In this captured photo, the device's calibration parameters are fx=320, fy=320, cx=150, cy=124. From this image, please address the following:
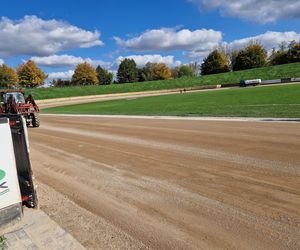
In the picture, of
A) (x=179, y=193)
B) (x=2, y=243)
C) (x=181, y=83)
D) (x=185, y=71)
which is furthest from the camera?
(x=185, y=71)

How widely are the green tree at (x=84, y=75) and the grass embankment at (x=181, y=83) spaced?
2492 cm

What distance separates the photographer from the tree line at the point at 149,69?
90.6m

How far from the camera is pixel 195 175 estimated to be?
678 centimetres

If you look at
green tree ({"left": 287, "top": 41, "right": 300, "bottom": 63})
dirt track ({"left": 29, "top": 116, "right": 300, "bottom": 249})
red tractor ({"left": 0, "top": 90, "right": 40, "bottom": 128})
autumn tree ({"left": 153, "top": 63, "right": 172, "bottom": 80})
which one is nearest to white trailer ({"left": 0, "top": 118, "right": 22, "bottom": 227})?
dirt track ({"left": 29, "top": 116, "right": 300, "bottom": 249})

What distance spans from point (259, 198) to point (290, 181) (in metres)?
1.11

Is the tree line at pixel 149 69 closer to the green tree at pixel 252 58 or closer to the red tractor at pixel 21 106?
the green tree at pixel 252 58

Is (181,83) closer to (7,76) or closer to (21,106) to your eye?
(7,76)

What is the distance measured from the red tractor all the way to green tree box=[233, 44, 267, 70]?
93.4 metres

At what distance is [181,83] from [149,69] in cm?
4013

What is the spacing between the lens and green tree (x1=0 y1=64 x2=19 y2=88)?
280 ft

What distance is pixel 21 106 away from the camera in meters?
20.0

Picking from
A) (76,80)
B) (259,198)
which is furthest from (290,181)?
(76,80)

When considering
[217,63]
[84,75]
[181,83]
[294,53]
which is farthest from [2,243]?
[217,63]

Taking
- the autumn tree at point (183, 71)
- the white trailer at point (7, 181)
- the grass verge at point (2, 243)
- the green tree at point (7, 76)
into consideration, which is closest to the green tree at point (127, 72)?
the autumn tree at point (183, 71)
